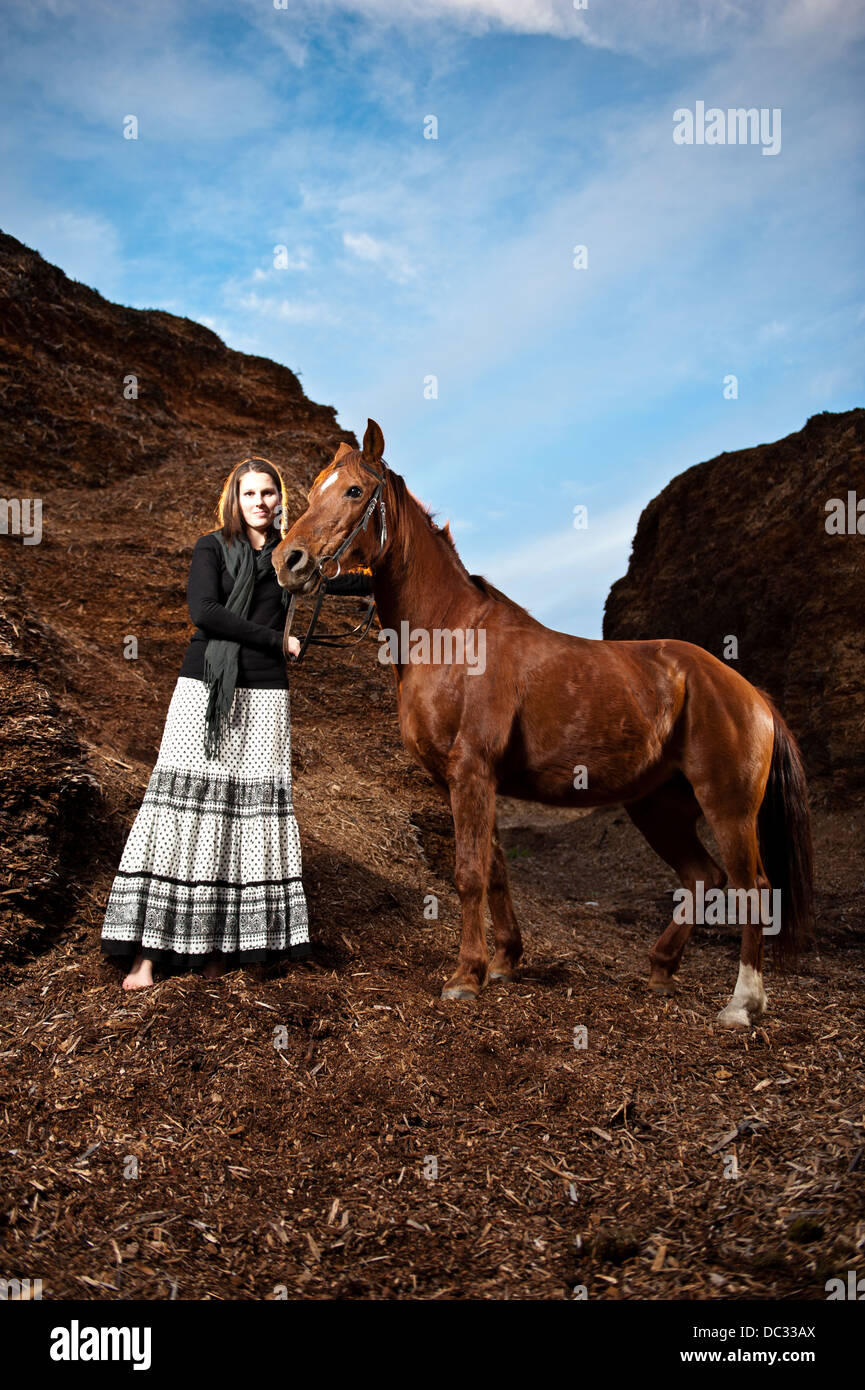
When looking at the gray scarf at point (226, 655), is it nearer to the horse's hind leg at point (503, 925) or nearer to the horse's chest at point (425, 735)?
the horse's chest at point (425, 735)

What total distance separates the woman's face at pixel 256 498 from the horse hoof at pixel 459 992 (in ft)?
8.24

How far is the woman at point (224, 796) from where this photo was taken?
3.98 m

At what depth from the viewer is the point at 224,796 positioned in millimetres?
4105

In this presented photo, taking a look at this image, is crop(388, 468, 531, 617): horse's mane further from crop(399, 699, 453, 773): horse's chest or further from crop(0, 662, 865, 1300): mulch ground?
crop(0, 662, 865, 1300): mulch ground

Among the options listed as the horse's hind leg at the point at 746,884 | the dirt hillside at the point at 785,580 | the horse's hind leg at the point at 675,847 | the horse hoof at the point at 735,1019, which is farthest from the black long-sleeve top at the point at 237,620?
the dirt hillside at the point at 785,580

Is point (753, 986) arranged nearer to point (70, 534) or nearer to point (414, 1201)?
point (414, 1201)

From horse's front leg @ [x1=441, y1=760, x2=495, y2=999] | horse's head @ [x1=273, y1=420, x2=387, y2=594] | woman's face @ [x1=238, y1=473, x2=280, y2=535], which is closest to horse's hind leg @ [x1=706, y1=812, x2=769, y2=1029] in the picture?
horse's front leg @ [x1=441, y1=760, x2=495, y2=999]

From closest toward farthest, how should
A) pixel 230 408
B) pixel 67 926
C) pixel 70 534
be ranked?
pixel 67 926
pixel 70 534
pixel 230 408

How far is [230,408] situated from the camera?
16266mm

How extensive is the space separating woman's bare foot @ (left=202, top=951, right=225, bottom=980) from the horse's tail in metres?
3.12

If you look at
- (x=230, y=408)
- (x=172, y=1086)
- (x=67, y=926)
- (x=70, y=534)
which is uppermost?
(x=230, y=408)
